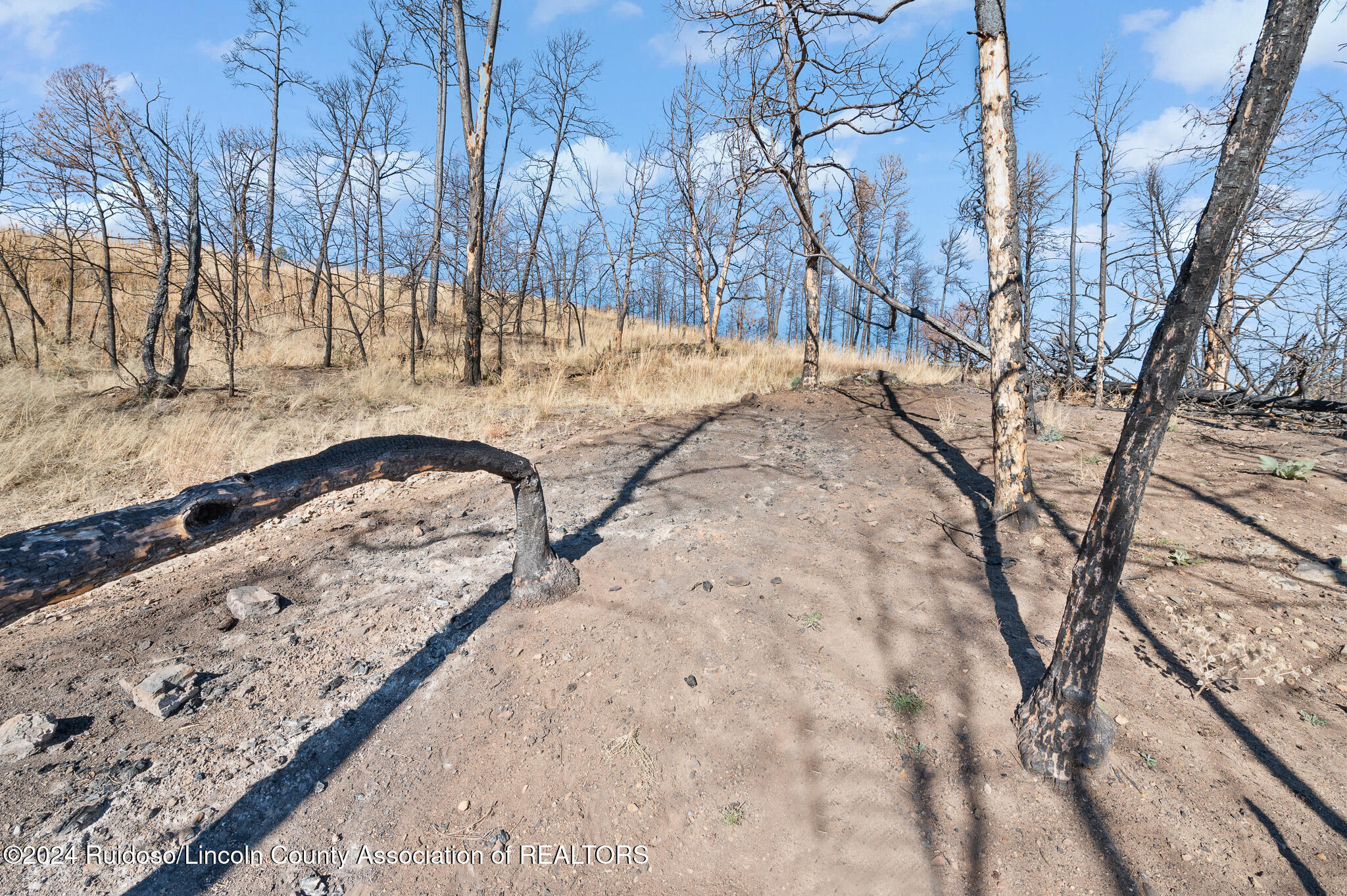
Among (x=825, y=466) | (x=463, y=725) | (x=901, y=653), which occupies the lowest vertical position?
(x=463, y=725)

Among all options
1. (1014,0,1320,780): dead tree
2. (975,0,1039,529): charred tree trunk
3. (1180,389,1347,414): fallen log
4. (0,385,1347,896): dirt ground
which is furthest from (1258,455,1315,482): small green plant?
(1014,0,1320,780): dead tree

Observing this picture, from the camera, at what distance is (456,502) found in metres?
4.99

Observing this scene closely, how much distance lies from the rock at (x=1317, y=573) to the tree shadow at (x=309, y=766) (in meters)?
4.96

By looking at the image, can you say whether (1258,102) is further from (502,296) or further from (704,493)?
(502,296)

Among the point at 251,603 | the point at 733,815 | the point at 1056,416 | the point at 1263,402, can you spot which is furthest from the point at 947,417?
Result: the point at 251,603

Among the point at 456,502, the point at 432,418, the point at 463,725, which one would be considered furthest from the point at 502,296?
the point at 463,725

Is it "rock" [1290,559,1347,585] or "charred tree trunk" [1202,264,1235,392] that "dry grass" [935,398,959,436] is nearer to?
"rock" [1290,559,1347,585]

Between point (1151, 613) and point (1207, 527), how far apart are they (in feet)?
4.78

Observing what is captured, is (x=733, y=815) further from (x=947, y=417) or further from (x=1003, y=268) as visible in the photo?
(x=947, y=417)

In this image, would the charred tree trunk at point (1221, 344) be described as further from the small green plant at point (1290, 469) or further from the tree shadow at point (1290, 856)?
the tree shadow at point (1290, 856)

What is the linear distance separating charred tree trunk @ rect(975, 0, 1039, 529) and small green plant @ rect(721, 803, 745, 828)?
10.2 ft

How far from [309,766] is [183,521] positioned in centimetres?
147

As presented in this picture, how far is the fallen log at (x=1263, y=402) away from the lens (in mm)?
6676

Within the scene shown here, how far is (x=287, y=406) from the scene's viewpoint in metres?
8.82
